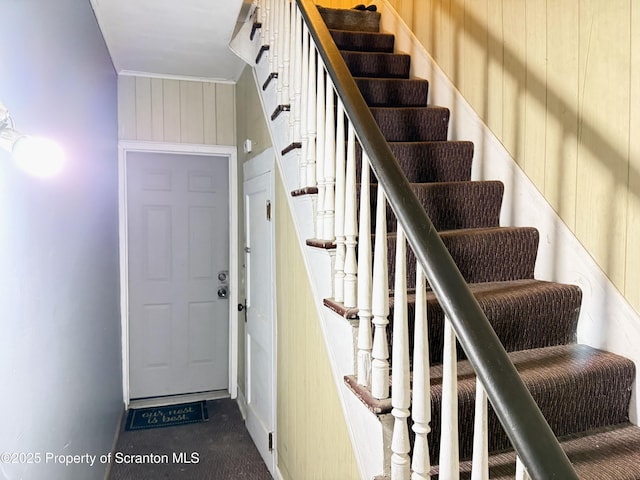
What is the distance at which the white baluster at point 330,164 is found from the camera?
4.82ft

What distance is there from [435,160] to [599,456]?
4.38 feet

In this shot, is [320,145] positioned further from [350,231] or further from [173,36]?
[173,36]

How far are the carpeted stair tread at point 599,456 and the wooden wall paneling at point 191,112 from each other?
118 inches

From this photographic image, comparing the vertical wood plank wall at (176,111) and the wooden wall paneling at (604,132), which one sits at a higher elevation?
the vertical wood plank wall at (176,111)

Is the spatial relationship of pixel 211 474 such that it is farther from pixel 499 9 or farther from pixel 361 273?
pixel 499 9

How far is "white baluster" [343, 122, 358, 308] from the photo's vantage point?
51.7 inches

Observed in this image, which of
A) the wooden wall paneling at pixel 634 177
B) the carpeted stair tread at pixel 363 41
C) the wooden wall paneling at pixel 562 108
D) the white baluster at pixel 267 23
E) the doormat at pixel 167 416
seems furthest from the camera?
the doormat at pixel 167 416

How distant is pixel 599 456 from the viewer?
1.20 metres

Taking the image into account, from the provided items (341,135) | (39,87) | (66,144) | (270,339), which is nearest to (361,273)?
(341,135)

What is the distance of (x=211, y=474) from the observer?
8.34 ft

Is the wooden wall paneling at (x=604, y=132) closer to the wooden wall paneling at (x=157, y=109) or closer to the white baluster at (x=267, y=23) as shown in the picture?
the white baluster at (x=267, y=23)

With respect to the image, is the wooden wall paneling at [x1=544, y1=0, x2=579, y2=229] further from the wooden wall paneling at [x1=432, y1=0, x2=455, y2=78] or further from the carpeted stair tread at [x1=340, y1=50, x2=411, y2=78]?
the carpeted stair tread at [x1=340, y1=50, x2=411, y2=78]

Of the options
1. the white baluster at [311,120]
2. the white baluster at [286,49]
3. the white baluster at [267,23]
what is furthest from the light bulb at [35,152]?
the white baluster at [267,23]

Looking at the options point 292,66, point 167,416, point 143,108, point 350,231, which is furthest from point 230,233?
point 350,231
